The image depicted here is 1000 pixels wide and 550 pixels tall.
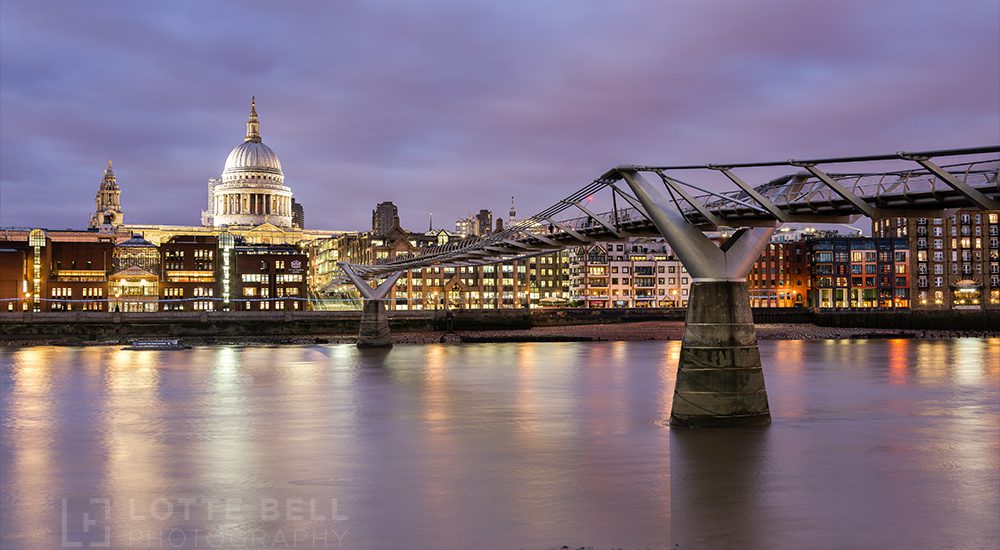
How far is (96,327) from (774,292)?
129m

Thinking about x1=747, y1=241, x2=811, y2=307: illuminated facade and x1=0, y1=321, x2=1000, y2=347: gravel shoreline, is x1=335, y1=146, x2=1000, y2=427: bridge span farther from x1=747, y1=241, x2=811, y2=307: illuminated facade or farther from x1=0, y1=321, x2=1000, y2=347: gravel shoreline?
x1=747, y1=241, x2=811, y2=307: illuminated facade

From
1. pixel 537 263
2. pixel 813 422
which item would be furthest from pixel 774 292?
pixel 813 422

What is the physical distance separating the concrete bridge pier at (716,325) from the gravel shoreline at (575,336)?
8131cm

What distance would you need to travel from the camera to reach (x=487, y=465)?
31234 millimetres

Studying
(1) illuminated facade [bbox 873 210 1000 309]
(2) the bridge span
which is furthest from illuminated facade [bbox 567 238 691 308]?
(2) the bridge span

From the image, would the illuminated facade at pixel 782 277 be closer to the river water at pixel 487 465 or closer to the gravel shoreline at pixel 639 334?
the gravel shoreline at pixel 639 334

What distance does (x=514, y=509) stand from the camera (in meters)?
24.5

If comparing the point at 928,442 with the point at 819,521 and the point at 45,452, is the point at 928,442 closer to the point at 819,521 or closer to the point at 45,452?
the point at 819,521

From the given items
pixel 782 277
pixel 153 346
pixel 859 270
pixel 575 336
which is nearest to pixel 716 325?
pixel 153 346

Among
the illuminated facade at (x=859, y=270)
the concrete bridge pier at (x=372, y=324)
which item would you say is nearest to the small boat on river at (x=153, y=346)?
the concrete bridge pier at (x=372, y=324)

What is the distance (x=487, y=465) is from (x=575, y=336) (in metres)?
91.9

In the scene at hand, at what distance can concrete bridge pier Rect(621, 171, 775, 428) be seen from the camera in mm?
32344

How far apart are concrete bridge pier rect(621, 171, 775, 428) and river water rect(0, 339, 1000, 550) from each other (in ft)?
3.58

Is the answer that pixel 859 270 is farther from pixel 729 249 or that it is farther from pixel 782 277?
pixel 729 249
